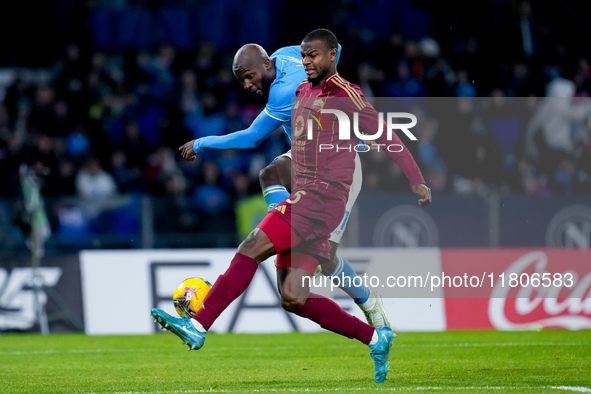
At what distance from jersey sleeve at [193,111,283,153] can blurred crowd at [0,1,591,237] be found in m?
3.64

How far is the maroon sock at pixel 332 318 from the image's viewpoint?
561 cm

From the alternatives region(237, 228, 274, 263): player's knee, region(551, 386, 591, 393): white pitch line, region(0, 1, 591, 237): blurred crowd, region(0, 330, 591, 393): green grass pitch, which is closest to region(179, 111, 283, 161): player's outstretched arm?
region(237, 228, 274, 263): player's knee

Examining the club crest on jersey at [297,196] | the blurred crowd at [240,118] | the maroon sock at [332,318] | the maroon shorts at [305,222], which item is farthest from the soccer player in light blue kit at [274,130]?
the blurred crowd at [240,118]

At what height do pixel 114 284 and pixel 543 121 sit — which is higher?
pixel 543 121

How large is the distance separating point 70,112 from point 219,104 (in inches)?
86.9

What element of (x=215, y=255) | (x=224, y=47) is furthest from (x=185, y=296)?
(x=224, y=47)

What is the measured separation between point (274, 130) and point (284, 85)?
1.14ft

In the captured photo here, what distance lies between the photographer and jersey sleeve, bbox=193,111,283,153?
6.29 metres

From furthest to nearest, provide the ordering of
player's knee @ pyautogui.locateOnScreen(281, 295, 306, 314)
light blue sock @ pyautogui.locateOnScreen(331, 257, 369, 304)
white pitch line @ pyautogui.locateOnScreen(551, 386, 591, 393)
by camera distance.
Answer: light blue sock @ pyautogui.locateOnScreen(331, 257, 369, 304) → player's knee @ pyautogui.locateOnScreen(281, 295, 306, 314) → white pitch line @ pyautogui.locateOnScreen(551, 386, 591, 393)

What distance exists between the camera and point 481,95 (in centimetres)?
1313

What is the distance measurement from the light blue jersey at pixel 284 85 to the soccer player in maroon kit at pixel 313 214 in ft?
2.00

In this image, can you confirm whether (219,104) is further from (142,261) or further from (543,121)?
(543,121)

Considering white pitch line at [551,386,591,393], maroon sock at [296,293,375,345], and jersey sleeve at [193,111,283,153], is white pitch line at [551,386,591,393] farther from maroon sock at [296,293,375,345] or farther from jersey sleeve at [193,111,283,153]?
jersey sleeve at [193,111,283,153]

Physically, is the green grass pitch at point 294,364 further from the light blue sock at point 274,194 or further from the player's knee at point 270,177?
the player's knee at point 270,177
